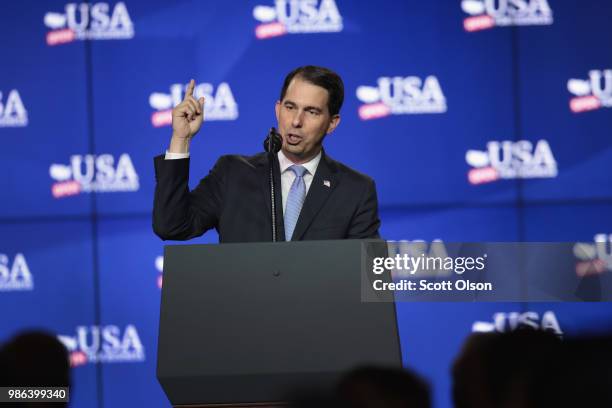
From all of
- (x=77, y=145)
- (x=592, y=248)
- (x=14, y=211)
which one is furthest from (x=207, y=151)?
(x=592, y=248)

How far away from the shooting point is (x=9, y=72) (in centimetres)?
523

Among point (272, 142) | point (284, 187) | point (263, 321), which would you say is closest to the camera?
point (263, 321)

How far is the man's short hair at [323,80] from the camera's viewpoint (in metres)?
3.13

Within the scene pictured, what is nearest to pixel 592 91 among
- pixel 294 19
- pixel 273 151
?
pixel 294 19

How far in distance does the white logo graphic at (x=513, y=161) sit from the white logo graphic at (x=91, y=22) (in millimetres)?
2086

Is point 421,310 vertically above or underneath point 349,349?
underneath

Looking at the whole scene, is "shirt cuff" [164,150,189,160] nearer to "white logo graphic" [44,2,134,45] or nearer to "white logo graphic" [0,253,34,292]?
"white logo graphic" [44,2,134,45]

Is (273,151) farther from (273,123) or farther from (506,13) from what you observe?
(506,13)

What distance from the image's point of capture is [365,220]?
299 centimetres

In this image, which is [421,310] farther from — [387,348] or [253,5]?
[387,348]

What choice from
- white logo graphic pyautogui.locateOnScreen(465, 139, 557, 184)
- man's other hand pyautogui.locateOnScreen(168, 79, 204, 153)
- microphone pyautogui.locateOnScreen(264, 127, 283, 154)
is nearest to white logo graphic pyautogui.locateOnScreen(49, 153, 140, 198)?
white logo graphic pyautogui.locateOnScreen(465, 139, 557, 184)

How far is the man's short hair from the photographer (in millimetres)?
3129

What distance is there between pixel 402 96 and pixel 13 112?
218 cm

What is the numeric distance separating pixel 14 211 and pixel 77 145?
515 mm
